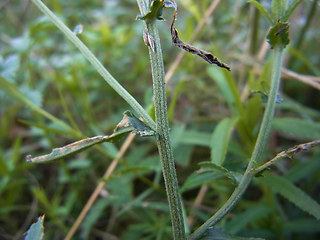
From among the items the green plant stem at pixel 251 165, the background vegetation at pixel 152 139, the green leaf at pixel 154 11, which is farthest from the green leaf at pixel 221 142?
the green leaf at pixel 154 11

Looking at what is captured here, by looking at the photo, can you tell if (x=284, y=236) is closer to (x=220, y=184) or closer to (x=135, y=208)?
(x=220, y=184)

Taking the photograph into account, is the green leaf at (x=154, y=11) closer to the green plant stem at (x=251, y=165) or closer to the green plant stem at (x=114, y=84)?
the green plant stem at (x=114, y=84)

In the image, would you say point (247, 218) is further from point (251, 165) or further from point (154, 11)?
point (154, 11)

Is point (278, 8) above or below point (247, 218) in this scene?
above

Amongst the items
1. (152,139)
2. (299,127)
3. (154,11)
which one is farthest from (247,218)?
(154,11)

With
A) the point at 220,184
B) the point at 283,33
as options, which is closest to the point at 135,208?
the point at 220,184

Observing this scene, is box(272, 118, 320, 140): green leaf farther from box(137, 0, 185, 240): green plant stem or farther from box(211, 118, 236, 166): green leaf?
box(137, 0, 185, 240): green plant stem

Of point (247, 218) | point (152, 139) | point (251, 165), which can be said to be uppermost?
point (152, 139)
